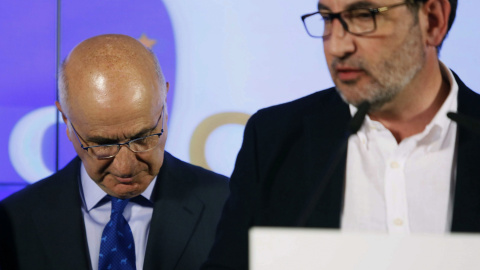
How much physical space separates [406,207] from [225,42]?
35.4 inches

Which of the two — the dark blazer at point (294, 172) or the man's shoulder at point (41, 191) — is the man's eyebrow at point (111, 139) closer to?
the man's shoulder at point (41, 191)

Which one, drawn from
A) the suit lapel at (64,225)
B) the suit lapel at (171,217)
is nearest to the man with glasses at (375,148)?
the suit lapel at (171,217)

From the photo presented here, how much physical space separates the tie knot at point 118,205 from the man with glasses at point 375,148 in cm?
43

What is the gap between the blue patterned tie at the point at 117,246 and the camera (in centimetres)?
171

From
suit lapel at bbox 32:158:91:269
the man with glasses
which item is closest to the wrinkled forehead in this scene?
the man with glasses

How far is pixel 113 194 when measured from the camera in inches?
71.5

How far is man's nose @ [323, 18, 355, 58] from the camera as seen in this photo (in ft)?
4.39

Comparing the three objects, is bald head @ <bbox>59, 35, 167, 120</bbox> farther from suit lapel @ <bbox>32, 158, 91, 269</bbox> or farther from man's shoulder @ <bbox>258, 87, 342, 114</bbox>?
man's shoulder @ <bbox>258, 87, 342, 114</bbox>

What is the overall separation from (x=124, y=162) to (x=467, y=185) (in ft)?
2.79

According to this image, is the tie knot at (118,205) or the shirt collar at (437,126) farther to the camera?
the tie knot at (118,205)

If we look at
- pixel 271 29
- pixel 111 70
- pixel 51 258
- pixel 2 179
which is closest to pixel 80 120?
pixel 111 70

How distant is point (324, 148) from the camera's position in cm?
145

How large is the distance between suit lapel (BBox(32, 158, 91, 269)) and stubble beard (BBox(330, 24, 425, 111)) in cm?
79

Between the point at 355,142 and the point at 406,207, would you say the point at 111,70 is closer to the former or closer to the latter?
the point at 355,142
